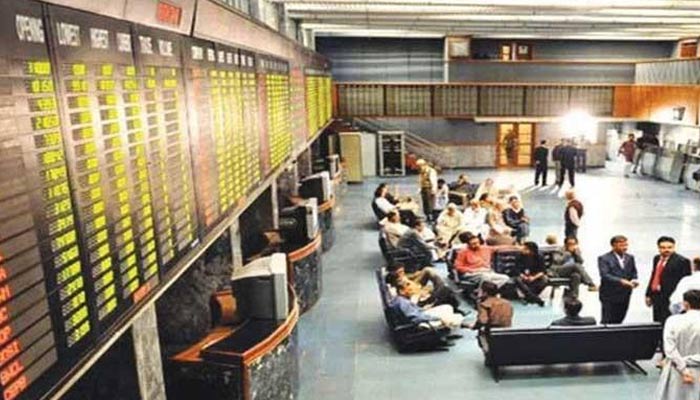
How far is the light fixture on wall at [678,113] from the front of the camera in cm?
1593

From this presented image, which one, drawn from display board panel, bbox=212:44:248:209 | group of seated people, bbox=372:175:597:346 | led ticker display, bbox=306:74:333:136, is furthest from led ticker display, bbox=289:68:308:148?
display board panel, bbox=212:44:248:209

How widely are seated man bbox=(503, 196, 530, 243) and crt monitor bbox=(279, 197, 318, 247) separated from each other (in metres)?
3.85

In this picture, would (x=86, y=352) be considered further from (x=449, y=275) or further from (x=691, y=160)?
(x=691, y=160)

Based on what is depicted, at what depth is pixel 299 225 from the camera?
7695 mm

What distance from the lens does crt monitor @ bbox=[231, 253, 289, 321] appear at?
4777 mm

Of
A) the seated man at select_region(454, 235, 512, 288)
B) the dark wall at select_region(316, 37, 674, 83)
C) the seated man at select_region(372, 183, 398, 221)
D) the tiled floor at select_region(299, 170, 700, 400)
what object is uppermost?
the dark wall at select_region(316, 37, 674, 83)

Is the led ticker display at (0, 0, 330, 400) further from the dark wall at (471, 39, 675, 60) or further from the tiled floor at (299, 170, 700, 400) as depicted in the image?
the dark wall at (471, 39, 675, 60)

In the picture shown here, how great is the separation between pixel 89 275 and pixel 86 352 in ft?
0.83

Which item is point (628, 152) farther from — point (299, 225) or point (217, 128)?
point (217, 128)

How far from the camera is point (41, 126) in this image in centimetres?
169

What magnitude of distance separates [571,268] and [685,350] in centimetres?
304

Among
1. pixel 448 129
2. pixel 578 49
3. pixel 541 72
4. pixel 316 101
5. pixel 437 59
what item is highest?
pixel 578 49

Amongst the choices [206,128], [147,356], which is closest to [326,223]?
[206,128]

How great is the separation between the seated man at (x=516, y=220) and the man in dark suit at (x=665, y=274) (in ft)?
11.6
